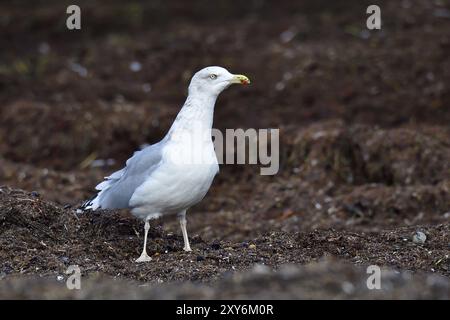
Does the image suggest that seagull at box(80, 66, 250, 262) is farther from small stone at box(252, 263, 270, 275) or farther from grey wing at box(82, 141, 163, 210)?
small stone at box(252, 263, 270, 275)

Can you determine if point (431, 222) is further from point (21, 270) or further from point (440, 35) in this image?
point (440, 35)

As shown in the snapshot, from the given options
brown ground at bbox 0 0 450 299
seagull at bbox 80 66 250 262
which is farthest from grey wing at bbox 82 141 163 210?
brown ground at bbox 0 0 450 299

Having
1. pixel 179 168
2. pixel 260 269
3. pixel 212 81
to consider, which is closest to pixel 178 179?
pixel 179 168

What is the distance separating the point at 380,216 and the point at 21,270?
4567mm

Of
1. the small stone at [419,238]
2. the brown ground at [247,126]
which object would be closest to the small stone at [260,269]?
the brown ground at [247,126]

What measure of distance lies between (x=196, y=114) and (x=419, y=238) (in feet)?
7.12

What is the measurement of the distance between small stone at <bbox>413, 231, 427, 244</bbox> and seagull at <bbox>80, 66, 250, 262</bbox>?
1.81 metres

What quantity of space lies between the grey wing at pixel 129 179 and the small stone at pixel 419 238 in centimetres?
228

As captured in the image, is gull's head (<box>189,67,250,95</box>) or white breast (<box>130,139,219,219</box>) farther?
gull's head (<box>189,67,250,95</box>)

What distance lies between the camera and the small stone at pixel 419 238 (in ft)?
24.7

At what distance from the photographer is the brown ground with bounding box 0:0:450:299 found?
A: 6.65 m

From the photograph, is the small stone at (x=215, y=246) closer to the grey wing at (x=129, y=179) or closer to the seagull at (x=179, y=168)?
the seagull at (x=179, y=168)

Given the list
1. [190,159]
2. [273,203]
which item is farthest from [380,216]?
[190,159]

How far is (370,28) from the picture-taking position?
49.4 feet
